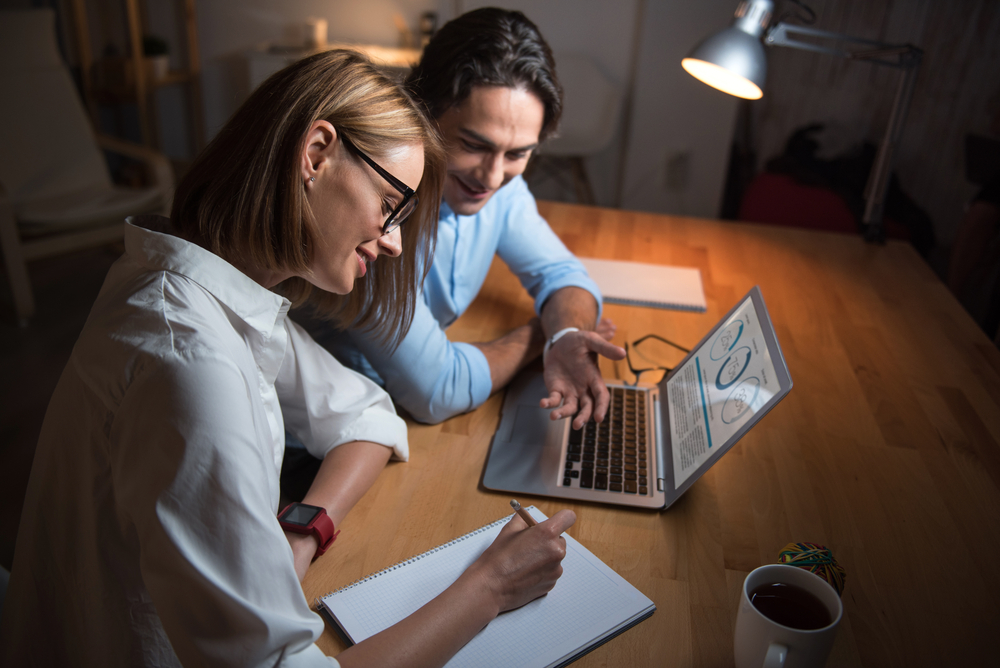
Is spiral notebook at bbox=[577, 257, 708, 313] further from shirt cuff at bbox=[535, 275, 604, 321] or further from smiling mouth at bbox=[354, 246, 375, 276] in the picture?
smiling mouth at bbox=[354, 246, 375, 276]

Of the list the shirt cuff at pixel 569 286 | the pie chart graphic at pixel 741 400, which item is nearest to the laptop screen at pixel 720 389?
the pie chart graphic at pixel 741 400

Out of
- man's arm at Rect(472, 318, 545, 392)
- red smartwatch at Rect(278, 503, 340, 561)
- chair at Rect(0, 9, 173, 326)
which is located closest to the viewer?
red smartwatch at Rect(278, 503, 340, 561)

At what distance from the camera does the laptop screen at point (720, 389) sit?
2.77ft

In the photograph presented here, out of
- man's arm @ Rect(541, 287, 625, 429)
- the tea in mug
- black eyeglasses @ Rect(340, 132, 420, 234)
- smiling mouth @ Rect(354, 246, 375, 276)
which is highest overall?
black eyeglasses @ Rect(340, 132, 420, 234)

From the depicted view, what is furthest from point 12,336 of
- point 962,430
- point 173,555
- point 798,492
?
point 962,430

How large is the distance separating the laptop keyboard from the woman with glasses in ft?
0.52

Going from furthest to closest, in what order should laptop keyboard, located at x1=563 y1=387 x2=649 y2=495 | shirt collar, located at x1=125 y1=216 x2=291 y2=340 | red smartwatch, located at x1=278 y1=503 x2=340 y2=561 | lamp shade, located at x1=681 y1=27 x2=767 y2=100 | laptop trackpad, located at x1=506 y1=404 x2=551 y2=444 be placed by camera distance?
lamp shade, located at x1=681 y1=27 x2=767 y2=100
laptop trackpad, located at x1=506 y1=404 x2=551 y2=444
laptop keyboard, located at x1=563 y1=387 x2=649 y2=495
red smartwatch, located at x1=278 y1=503 x2=340 y2=561
shirt collar, located at x1=125 y1=216 x2=291 y2=340

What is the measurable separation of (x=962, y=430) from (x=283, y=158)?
42.9 inches

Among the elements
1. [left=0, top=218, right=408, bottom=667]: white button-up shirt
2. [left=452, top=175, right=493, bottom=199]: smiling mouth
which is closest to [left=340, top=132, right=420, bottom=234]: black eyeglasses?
[left=0, top=218, right=408, bottom=667]: white button-up shirt

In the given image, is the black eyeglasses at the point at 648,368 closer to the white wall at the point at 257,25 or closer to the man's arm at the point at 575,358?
the man's arm at the point at 575,358

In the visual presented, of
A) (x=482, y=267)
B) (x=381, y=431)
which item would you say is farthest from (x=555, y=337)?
(x=381, y=431)

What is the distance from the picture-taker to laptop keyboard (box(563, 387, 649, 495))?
943 mm

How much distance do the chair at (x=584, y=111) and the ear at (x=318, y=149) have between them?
9.58 feet

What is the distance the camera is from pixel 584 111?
3.72 m
